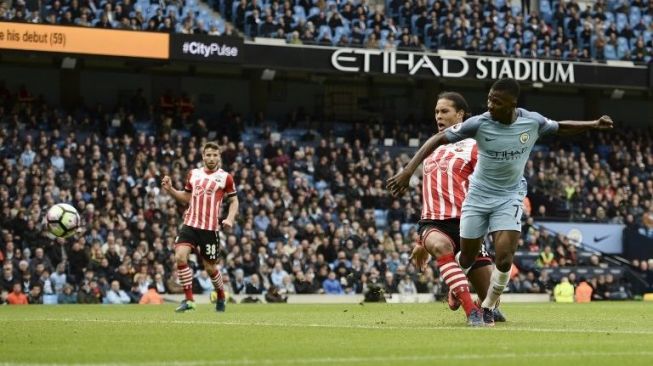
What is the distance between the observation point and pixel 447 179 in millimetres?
14023

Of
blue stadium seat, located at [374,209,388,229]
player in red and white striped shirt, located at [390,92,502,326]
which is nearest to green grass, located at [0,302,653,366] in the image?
player in red and white striped shirt, located at [390,92,502,326]

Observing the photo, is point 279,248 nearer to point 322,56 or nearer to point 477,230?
point 322,56

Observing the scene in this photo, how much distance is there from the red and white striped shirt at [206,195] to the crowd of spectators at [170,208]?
10.9m

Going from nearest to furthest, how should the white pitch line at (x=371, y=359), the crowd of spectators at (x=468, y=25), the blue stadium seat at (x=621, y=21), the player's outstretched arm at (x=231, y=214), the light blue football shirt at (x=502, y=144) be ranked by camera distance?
1. the white pitch line at (x=371, y=359)
2. the light blue football shirt at (x=502, y=144)
3. the player's outstretched arm at (x=231, y=214)
4. the crowd of spectators at (x=468, y=25)
5. the blue stadium seat at (x=621, y=21)

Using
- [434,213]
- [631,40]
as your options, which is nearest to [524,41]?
[631,40]

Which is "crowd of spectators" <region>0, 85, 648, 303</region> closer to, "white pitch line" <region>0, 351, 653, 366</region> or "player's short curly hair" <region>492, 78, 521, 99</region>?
"player's short curly hair" <region>492, 78, 521, 99</region>

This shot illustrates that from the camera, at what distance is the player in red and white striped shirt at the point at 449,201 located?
13.4 meters

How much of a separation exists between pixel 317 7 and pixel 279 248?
1180cm

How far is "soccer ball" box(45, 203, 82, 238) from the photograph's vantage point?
2119 centimetres

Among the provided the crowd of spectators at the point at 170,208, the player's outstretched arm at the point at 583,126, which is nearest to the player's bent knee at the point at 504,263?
the player's outstretched arm at the point at 583,126

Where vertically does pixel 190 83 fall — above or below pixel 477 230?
above

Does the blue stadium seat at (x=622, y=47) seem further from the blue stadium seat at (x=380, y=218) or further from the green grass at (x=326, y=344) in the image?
the green grass at (x=326, y=344)

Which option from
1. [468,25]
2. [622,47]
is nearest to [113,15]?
[468,25]

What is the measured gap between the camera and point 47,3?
124 feet
